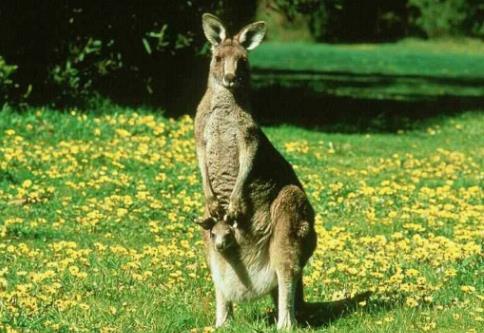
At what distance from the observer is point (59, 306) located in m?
7.04

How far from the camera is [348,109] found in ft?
76.3

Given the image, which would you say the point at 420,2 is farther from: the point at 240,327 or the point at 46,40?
the point at 240,327

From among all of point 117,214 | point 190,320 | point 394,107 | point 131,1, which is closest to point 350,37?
point 394,107

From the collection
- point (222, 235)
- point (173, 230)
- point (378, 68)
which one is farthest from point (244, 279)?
point (378, 68)

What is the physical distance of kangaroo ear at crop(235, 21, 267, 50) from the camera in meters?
6.79

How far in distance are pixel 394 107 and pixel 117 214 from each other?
587 inches

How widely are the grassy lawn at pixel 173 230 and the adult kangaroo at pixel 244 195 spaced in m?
0.29

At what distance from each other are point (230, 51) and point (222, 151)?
0.64m

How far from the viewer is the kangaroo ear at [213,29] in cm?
679

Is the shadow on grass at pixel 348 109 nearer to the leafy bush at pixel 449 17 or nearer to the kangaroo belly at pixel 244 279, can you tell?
the kangaroo belly at pixel 244 279

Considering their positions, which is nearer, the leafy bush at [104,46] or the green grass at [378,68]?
the leafy bush at [104,46]

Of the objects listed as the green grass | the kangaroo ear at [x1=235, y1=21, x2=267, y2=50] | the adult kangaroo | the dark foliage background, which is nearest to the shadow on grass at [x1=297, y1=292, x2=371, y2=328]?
the adult kangaroo

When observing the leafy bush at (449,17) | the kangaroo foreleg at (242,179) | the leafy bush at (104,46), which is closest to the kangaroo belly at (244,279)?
the kangaroo foreleg at (242,179)

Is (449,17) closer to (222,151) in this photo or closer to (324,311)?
(324,311)
